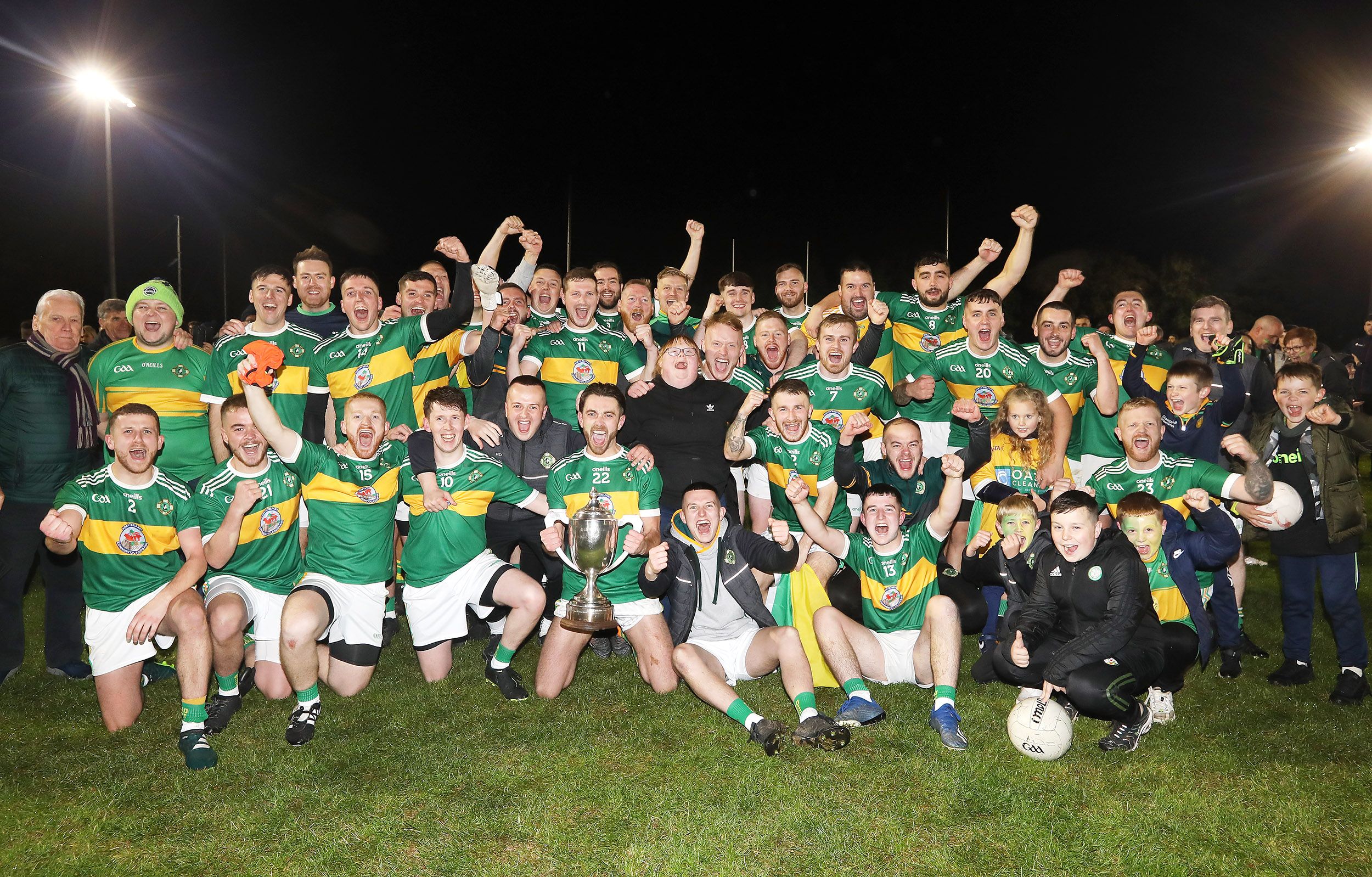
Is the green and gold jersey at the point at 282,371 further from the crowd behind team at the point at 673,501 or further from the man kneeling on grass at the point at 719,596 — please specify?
the man kneeling on grass at the point at 719,596

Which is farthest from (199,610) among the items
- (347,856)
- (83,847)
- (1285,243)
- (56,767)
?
(1285,243)

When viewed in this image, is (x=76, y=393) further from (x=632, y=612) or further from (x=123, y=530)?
(x=632, y=612)

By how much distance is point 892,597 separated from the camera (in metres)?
5.24

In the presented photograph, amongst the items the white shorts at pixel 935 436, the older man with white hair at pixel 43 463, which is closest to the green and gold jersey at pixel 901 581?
the white shorts at pixel 935 436

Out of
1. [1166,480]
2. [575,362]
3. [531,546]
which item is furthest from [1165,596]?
[575,362]

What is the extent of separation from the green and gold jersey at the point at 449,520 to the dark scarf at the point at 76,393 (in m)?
2.32

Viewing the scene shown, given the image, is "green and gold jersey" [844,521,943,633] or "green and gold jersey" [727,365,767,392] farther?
"green and gold jersey" [727,365,767,392]

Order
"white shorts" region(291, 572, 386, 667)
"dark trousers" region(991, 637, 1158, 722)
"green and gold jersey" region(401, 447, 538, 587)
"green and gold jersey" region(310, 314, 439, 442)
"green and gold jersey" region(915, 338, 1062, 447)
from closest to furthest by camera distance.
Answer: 1. "dark trousers" region(991, 637, 1158, 722)
2. "white shorts" region(291, 572, 386, 667)
3. "green and gold jersey" region(401, 447, 538, 587)
4. "green and gold jersey" region(310, 314, 439, 442)
5. "green and gold jersey" region(915, 338, 1062, 447)

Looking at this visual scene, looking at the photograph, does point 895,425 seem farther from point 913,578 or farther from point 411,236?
point 411,236

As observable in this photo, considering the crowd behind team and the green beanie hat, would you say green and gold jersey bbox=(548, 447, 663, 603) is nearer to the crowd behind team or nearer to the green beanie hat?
the crowd behind team

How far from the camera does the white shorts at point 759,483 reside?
6.00 metres

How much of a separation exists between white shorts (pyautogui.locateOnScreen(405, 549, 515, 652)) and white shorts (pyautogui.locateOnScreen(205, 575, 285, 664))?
743mm

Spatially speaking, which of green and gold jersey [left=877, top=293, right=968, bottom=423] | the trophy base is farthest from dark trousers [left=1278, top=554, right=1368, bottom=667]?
the trophy base

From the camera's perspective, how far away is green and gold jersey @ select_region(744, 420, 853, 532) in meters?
5.77
